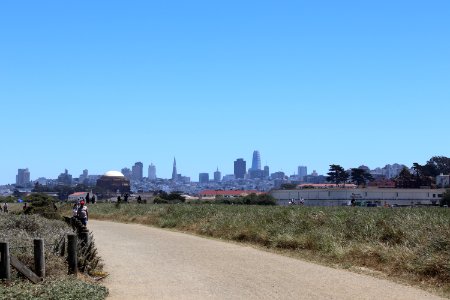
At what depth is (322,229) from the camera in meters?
20.5

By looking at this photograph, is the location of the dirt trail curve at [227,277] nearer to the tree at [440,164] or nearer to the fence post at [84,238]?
the fence post at [84,238]

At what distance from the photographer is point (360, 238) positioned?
18141 mm

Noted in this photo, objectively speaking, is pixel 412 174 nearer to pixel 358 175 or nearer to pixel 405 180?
pixel 405 180

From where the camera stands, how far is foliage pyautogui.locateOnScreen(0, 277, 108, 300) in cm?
1017

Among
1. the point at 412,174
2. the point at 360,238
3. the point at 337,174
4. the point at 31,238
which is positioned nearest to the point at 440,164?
the point at 337,174

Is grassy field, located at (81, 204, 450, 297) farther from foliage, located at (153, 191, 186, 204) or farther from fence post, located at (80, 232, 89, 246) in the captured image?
foliage, located at (153, 191, 186, 204)

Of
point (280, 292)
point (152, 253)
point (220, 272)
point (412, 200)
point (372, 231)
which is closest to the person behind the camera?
point (280, 292)

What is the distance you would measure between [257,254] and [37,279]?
8965 millimetres

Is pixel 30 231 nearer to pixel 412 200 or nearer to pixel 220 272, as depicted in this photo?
pixel 220 272

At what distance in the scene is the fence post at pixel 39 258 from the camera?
460 inches

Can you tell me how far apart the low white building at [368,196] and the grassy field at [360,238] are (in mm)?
50763

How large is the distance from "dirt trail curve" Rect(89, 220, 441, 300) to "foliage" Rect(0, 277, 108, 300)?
696 mm

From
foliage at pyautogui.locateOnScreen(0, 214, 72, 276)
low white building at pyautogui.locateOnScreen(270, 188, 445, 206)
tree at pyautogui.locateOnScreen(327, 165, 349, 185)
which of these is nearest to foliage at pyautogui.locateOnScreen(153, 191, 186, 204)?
low white building at pyautogui.locateOnScreen(270, 188, 445, 206)

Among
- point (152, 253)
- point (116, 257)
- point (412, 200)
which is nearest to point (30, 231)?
point (116, 257)
